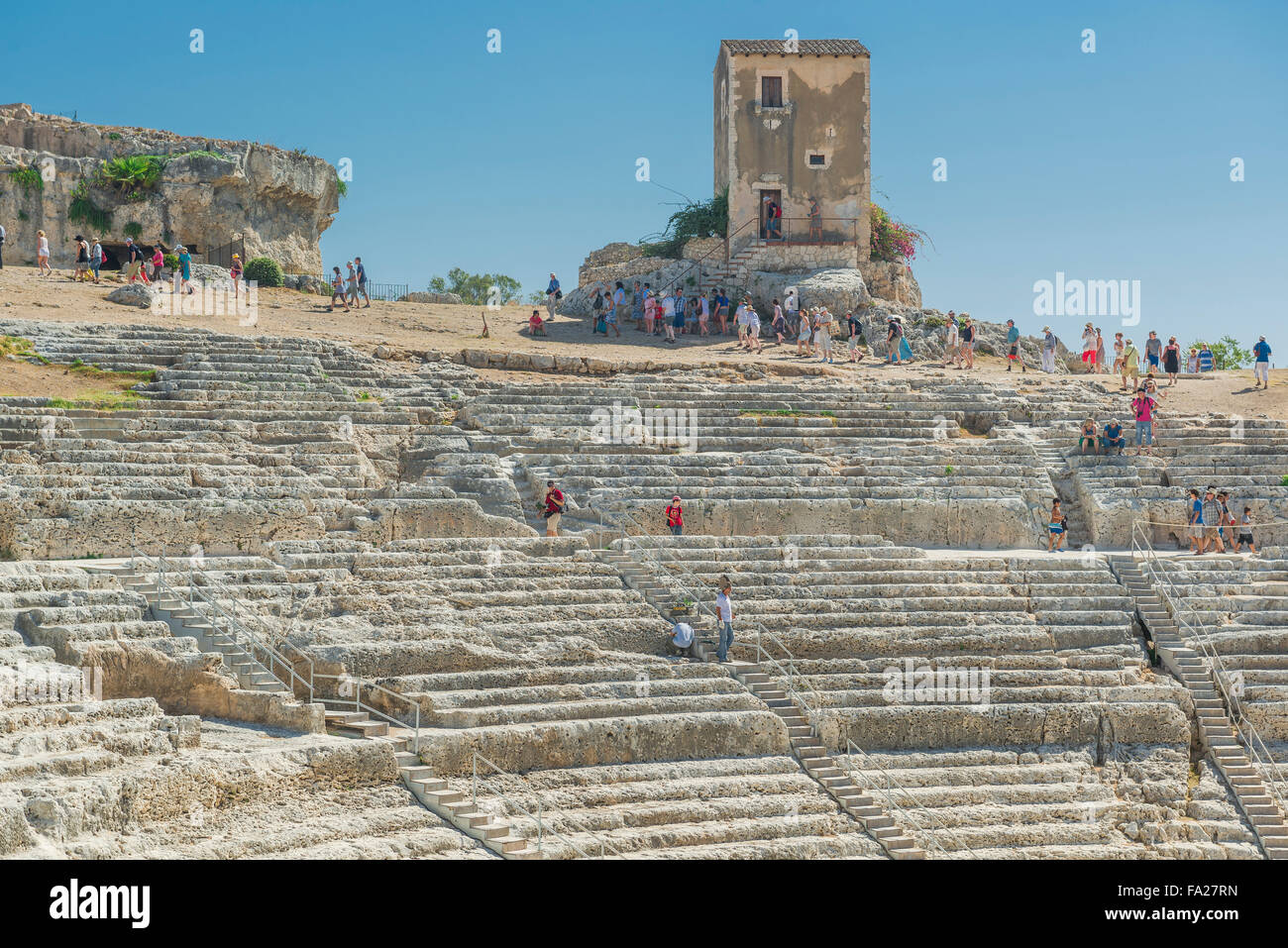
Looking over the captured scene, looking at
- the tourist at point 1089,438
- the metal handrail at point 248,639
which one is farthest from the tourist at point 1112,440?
the metal handrail at point 248,639

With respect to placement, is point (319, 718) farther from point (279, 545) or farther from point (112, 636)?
point (279, 545)

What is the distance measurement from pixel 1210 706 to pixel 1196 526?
14.4ft

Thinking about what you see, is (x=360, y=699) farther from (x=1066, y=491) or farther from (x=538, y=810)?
(x=1066, y=491)

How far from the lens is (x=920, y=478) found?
70.8 feet

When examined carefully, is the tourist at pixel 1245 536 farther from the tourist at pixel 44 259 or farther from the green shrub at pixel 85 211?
the green shrub at pixel 85 211

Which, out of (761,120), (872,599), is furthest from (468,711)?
(761,120)

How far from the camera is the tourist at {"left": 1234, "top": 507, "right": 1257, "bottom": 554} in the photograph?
20.4 metres

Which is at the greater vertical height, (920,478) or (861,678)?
(920,478)

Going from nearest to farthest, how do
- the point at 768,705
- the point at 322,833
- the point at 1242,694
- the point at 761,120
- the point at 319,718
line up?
1. the point at 322,833
2. the point at 319,718
3. the point at 768,705
4. the point at 1242,694
5. the point at 761,120

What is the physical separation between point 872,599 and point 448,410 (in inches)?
318

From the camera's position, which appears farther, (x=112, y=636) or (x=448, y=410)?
(x=448, y=410)

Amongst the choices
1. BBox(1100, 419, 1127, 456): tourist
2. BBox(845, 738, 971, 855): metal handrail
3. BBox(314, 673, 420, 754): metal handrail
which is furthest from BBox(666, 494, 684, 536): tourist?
BBox(1100, 419, 1127, 456): tourist

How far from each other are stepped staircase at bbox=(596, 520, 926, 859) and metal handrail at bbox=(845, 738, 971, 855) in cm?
16

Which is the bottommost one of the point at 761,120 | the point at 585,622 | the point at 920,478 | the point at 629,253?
the point at 585,622
